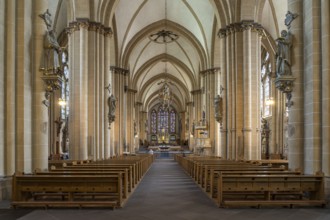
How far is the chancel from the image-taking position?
949 centimetres

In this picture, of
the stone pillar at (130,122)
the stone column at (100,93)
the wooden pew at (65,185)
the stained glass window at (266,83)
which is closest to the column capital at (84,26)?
Answer: the stone column at (100,93)

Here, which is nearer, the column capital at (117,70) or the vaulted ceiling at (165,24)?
the vaulted ceiling at (165,24)

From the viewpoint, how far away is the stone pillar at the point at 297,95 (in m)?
10.8

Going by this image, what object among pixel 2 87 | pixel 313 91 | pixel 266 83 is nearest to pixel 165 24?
pixel 266 83

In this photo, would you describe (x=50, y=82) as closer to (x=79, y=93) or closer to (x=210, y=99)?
(x=79, y=93)

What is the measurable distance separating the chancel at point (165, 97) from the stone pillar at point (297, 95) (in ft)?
0.10

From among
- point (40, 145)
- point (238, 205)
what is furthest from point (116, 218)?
point (40, 145)

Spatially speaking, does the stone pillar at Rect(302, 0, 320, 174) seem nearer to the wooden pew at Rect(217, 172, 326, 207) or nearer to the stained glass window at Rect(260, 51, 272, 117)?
the wooden pew at Rect(217, 172, 326, 207)

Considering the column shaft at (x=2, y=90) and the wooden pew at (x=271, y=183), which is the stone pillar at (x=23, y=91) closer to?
the column shaft at (x=2, y=90)

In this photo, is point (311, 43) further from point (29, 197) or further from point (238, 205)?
point (29, 197)

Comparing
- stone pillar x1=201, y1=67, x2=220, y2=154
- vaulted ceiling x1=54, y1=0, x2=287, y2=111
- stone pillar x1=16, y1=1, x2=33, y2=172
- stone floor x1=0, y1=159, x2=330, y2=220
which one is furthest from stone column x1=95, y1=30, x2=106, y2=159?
stone pillar x1=201, y1=67, x2=220, y2=154

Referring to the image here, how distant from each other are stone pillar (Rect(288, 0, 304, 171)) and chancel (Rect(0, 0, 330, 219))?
3 centimetres

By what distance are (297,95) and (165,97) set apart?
116ft

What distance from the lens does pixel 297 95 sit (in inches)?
429
